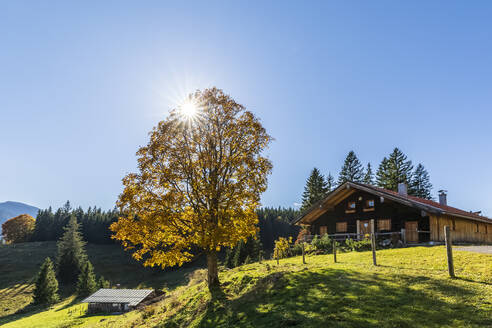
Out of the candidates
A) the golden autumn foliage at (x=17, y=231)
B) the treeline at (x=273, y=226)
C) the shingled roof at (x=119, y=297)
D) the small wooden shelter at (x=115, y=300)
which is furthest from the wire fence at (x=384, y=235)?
the golden autumn foliage at (x=17, y=231)

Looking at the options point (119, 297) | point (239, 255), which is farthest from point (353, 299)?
point (239, 255)

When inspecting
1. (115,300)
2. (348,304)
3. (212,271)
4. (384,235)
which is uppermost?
(384,235)

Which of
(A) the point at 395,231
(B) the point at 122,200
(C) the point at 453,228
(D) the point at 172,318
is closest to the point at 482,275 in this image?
(D) the point at 172,318

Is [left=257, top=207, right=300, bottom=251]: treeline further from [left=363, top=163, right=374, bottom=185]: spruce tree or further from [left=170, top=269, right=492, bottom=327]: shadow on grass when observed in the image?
[left=170, top=269, right=492, bottom=327]: shadow on grass

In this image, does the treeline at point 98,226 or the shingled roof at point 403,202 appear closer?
the shingled roof at point 403,202

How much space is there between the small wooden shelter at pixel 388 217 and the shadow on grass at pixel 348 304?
13280 mm

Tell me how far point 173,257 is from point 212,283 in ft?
9.94

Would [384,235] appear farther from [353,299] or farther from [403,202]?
[353,299]

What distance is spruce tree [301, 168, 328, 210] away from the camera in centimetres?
6262

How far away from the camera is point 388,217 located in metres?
29.6

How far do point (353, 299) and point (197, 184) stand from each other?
9231 millimetres

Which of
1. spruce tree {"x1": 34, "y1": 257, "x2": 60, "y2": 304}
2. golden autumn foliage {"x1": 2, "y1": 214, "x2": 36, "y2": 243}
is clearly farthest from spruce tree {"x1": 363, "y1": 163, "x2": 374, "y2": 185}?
golden autumn foliage {"x1": 2, "y1": 214, "x2": 36, "y2": 243}

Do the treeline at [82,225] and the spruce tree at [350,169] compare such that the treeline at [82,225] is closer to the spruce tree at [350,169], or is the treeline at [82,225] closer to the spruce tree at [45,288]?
the spruce tree at [45,288]

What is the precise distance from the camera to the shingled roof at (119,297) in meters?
39.0
